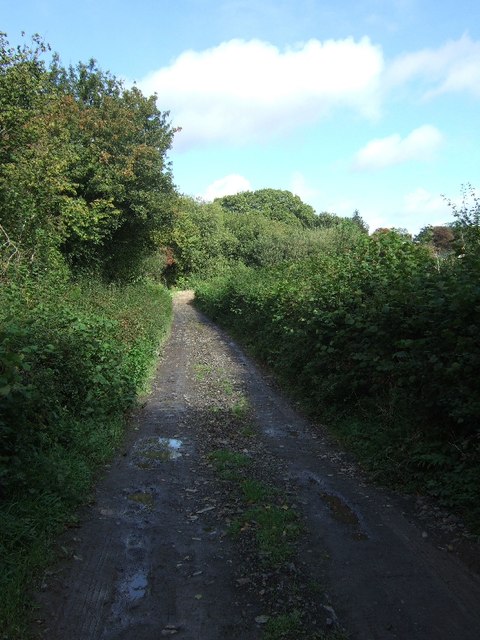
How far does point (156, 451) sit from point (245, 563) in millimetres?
3312

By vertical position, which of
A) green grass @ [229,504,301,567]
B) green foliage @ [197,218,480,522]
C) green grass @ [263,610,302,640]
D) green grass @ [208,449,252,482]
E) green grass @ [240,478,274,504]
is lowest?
green grass @ [208,449,252,482]

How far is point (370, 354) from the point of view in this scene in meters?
7.24

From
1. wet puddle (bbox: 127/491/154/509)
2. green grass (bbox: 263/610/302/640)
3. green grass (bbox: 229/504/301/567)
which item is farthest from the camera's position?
wet puddle (bbox: 127/491/154/509)

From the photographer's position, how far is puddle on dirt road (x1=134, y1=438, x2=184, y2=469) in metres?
6.83

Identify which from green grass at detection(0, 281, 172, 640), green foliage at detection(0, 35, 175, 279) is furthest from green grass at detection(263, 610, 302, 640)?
green foliage at detection(0, 35, 175, 279)

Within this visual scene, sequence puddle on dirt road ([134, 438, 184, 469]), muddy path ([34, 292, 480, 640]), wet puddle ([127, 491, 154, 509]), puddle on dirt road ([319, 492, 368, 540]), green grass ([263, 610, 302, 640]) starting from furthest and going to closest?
puddle on dirt road ([134, 438, 184, 469]) < wet puddle ([127, 491, 154, 509]) < puddle on dirt road ([319, 492, 368, 540]) < muddy path ([34, 292, 480, 640]) < green grass ([263, 610, 302, 640])

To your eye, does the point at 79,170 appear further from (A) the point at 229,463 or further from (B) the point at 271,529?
(B) the point at 271,529


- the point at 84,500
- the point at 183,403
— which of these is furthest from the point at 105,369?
the point at 84,500

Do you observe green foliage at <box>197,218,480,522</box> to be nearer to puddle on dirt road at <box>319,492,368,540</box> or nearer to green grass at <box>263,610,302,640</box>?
puddle on dirt road at <box>319,492,368,540</box>

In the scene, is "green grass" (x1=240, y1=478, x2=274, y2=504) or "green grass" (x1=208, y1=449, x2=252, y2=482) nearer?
"green grass" (x1=240, y1=478, x2=274, y2=504)

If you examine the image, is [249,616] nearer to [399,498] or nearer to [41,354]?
[399,498]

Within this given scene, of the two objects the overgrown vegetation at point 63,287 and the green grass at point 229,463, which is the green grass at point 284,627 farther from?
the green grass at point 229,463

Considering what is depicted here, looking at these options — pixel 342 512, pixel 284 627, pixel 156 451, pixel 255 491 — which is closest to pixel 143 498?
pixel 255 491

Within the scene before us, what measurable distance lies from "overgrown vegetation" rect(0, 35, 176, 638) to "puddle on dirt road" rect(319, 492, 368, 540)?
2.74 metres
